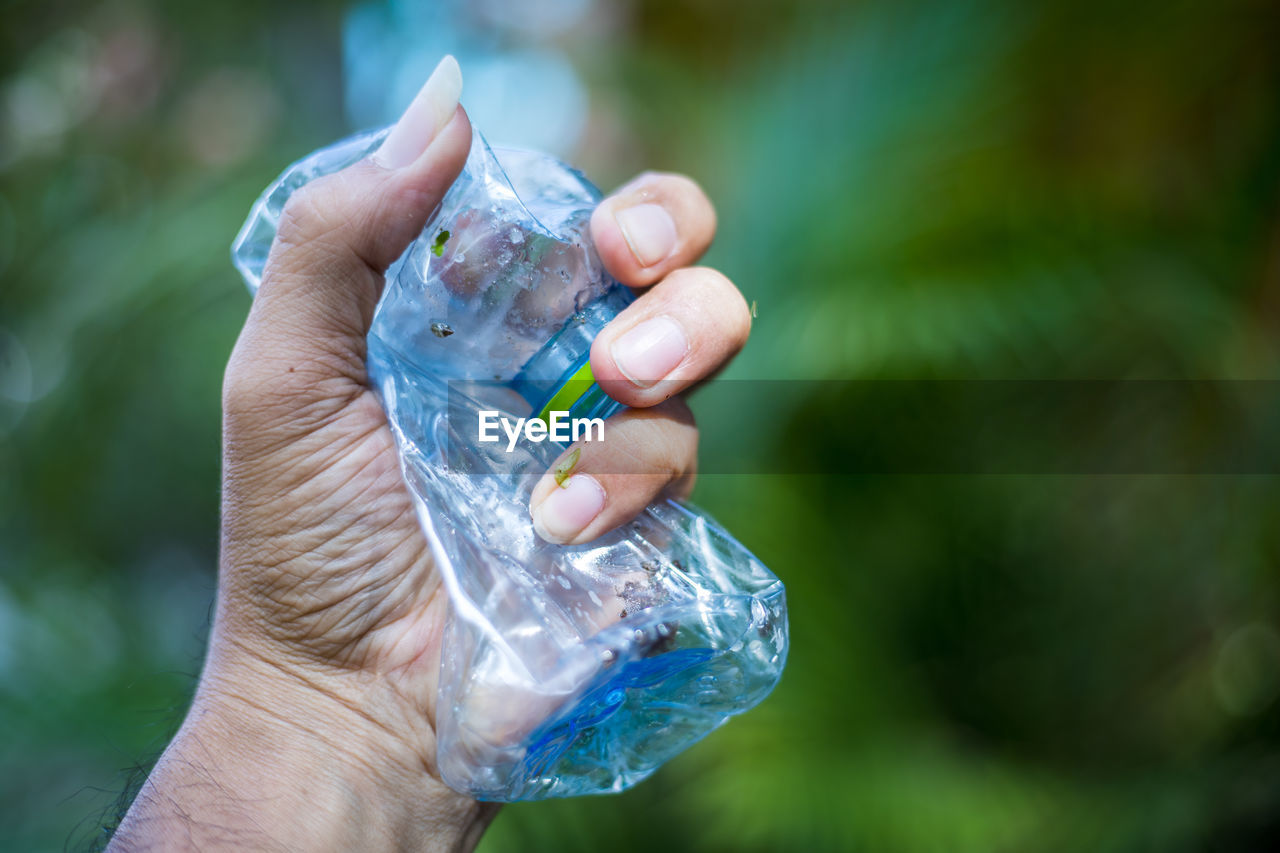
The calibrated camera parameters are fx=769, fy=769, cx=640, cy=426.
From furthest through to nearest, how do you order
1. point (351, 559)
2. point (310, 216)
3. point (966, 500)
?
point (966, 500), point (351, 559), point (310, 216)

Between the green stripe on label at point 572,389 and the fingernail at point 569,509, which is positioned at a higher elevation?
the green stripe on label at point 572,389

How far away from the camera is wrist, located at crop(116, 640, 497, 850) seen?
80 cm

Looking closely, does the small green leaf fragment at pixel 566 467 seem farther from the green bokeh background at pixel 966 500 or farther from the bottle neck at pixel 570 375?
the green bokeh background at pixel 966 500

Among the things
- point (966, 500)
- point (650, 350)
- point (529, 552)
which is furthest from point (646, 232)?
point (966, 500)

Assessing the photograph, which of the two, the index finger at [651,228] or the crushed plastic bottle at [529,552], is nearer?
the crushed plastic bottle at [529,552]

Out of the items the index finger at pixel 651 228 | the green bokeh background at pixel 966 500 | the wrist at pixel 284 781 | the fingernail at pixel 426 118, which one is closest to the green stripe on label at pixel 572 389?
the index finger at pixel 651 228

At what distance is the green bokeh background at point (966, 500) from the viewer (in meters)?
1.87

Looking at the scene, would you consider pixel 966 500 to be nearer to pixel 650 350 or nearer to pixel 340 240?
pixel 650 350

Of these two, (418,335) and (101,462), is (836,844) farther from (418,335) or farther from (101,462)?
(101,462)

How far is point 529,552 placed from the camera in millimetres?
896

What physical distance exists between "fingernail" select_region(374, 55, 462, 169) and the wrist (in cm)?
62

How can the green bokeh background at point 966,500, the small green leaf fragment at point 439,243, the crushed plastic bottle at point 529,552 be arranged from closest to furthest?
the crushed plastic bottle at point 529,552
the small green leaf fragment at point 439,243
the green bokeh background at point 966,500

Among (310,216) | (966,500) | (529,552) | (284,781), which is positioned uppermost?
(310,216)

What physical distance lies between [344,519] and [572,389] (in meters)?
0.33
